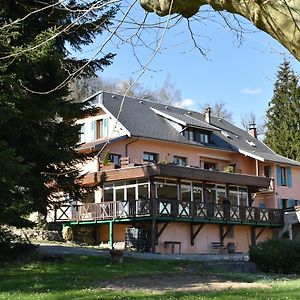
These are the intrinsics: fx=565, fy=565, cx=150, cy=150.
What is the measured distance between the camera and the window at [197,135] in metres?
41.5

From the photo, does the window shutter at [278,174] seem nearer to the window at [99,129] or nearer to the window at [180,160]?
the window at [180,160]

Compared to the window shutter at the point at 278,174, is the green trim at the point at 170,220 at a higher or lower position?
lower

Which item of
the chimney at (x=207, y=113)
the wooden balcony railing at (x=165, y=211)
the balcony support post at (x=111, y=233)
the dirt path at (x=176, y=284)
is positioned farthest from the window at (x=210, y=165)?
the dirt path at (x=176, y=284)

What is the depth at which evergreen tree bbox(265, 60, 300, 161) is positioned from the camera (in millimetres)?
55747

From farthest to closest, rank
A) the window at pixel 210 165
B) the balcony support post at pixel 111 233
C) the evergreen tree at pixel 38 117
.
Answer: the window at pixel 210 165, the balcony support post at pixel 111 233, the evergreen tree at pixel 38 117

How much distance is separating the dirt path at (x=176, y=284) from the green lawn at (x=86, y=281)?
1.44ft

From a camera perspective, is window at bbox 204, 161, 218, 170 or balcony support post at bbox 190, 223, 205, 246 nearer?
balcony support post at bbox 190, 223, 205, 246

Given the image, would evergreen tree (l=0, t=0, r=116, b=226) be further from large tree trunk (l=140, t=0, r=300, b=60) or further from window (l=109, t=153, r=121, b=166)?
window (l=109, t=153, r=121, b=166)

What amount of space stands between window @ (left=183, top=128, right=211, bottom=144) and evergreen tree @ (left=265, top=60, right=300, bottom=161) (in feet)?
49.2

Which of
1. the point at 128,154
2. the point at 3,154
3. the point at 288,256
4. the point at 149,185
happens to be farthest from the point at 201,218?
the point at 3,154

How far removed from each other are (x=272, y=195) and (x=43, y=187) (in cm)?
2903

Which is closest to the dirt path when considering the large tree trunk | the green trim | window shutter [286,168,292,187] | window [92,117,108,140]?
the large tree trunk

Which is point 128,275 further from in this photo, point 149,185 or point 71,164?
point 149,185

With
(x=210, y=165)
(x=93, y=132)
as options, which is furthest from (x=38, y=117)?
(x=210, y=165)
